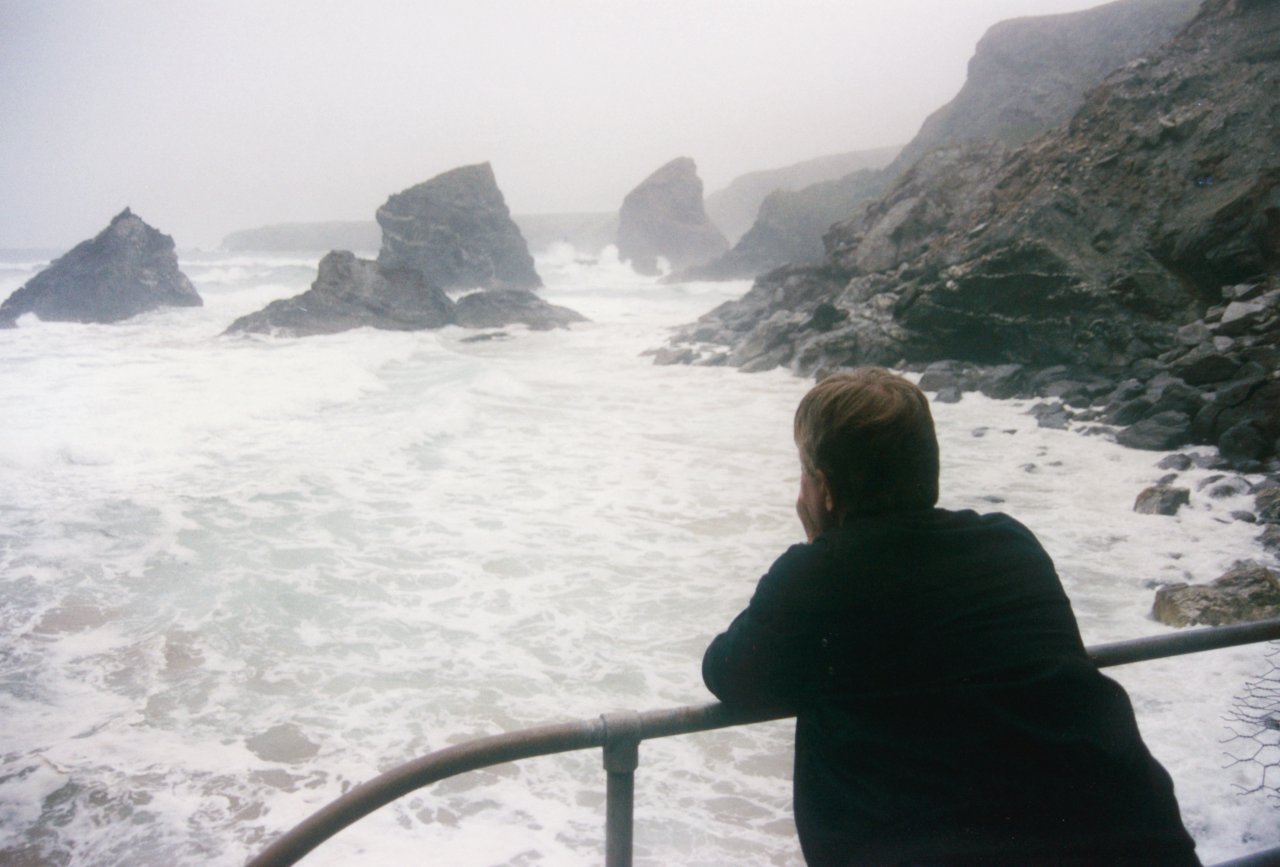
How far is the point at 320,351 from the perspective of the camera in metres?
22.0

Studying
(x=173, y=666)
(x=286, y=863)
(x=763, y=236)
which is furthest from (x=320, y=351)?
(x=763, y=236)

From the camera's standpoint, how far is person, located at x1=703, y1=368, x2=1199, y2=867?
113cm

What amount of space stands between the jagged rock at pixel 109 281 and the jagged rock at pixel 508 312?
11.7 m

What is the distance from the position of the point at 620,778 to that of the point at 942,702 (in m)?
0.54

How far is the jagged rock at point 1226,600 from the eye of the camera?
4.72 meters

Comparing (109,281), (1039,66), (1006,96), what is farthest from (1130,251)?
(1039,66)

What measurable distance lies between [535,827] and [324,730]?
1455mm

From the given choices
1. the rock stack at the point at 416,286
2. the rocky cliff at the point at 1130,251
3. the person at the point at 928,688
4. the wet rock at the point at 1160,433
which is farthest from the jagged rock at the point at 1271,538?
the rock stack at the point at 416,286

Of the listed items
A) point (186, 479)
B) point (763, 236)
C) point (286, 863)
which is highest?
point (763, 236)

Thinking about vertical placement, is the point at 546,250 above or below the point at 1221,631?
above

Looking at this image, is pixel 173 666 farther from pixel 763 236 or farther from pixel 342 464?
pixel 763 236

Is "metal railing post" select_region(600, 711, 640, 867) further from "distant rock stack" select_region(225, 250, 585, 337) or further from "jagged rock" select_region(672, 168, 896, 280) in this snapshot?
"jagged rock" select_region(672, 168, 896, 280)

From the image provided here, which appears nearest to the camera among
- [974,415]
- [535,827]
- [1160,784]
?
[1160,784]

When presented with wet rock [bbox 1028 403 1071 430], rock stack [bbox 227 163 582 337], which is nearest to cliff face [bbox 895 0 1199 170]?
rock stack [bbox 227 163 582 337]
